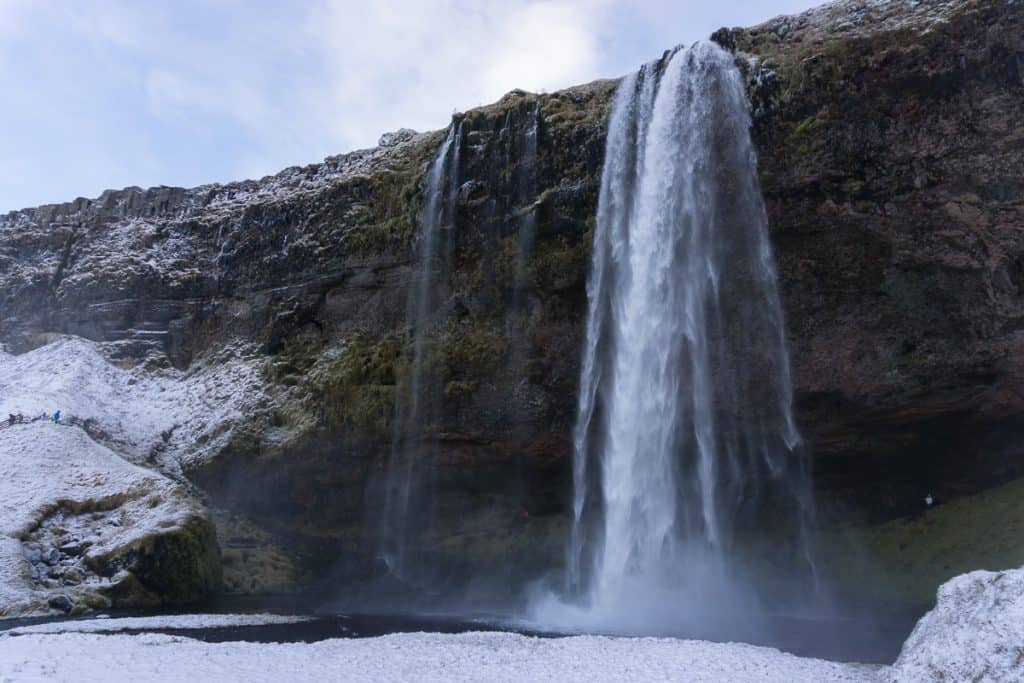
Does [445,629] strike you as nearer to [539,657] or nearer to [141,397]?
[539,657]

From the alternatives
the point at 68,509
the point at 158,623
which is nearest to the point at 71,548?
the point at 68,509

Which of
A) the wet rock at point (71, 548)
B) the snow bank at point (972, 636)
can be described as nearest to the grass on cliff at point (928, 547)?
the snow bank at point (972, 636)

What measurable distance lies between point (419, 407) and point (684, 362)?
27.1ft

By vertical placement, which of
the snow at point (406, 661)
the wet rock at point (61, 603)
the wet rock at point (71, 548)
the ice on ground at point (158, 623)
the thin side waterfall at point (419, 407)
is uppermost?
the thin side waterfall at point (419, 407)

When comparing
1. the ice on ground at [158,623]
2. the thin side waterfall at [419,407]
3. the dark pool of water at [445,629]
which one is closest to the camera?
the dark pool of water at [445,629]

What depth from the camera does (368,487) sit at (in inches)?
1004

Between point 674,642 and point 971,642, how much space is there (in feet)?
18.1

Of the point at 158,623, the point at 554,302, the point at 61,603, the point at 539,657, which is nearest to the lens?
the point at 539,657

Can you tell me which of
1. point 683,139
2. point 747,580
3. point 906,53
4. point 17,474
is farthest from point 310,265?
point 906,53

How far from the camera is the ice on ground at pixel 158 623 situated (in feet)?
49.3

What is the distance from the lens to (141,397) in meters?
29.7

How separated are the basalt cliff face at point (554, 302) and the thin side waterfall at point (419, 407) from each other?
31 cm

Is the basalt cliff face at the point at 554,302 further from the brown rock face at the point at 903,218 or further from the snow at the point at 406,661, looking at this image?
the snow at the point at 406,661

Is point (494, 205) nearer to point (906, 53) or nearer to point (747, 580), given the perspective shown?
point (906, 53)
